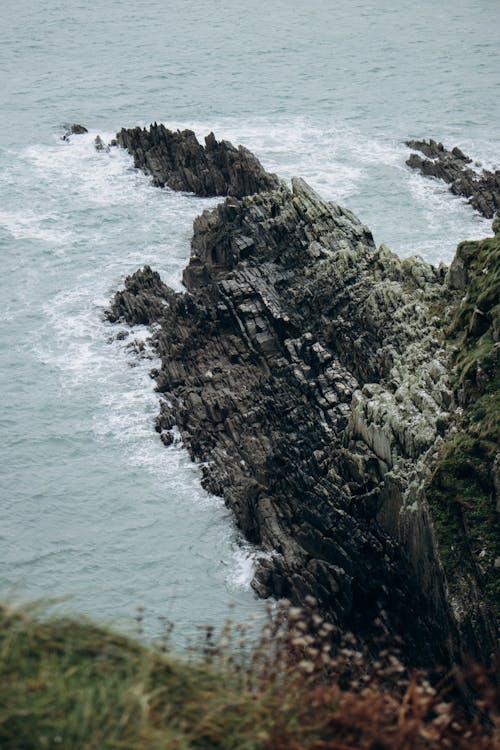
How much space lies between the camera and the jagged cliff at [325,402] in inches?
963

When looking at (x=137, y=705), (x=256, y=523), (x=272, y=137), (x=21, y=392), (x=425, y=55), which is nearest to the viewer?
(x=137, y=705)

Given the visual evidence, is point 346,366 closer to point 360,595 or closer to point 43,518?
point 360,595

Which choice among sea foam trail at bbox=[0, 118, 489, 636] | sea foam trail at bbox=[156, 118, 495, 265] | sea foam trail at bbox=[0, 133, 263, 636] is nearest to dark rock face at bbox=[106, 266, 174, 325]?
sea foam trail at bbox=[0, 133, 263, 636]

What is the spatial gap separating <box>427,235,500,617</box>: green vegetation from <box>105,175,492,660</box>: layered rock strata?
1.92ft

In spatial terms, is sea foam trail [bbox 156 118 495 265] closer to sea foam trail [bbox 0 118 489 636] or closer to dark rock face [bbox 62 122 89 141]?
sea foam trail [bbox 0 118 489 636]

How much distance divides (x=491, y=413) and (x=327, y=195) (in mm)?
32004

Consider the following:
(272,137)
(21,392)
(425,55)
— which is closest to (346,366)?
(21,392)

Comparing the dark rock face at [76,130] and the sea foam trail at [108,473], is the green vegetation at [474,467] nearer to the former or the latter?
the sea foam trail at [108,473]

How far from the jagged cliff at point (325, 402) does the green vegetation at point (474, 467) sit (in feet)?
0.33

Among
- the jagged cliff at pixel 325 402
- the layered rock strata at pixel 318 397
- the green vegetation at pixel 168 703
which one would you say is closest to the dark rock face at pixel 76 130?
the layered rock strata at pixel 318 397

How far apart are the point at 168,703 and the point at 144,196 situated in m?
46.8

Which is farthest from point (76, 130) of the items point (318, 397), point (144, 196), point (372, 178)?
point (318, 397)

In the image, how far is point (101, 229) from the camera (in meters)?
52.6

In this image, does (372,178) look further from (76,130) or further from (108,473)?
(108,473)
